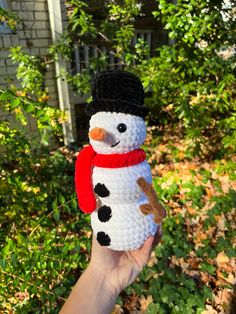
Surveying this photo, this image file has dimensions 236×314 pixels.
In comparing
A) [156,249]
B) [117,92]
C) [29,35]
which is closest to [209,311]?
[156,249]

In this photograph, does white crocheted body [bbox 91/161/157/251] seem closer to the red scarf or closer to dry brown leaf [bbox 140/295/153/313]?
the red scarf

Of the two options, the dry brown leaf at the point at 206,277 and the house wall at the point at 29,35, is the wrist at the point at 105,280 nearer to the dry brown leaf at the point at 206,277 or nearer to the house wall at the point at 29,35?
the dry brown leaf at the point at 206,277

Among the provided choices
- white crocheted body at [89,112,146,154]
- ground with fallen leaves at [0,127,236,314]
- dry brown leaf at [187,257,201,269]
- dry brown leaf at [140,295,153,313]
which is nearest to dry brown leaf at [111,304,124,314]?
ground with fallen leaves at [0,127,236,314]

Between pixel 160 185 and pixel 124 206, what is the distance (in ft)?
10.6

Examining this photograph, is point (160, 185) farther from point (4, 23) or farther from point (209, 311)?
point (4, 23)

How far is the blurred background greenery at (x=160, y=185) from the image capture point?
2.11 meters

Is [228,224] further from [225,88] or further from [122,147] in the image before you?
[122,147]

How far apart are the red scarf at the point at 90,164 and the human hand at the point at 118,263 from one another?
242 mm

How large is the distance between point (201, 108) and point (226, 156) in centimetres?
102

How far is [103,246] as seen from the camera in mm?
1307

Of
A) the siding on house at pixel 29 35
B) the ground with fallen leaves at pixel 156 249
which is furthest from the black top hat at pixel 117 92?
the siding on house at pixel 29 35

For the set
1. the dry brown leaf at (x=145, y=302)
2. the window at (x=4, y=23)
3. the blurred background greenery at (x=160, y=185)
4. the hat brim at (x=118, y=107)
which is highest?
the window at (x=4, y=23)

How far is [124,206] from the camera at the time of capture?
1.24 m

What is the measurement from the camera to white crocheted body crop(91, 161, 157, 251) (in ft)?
3.96
